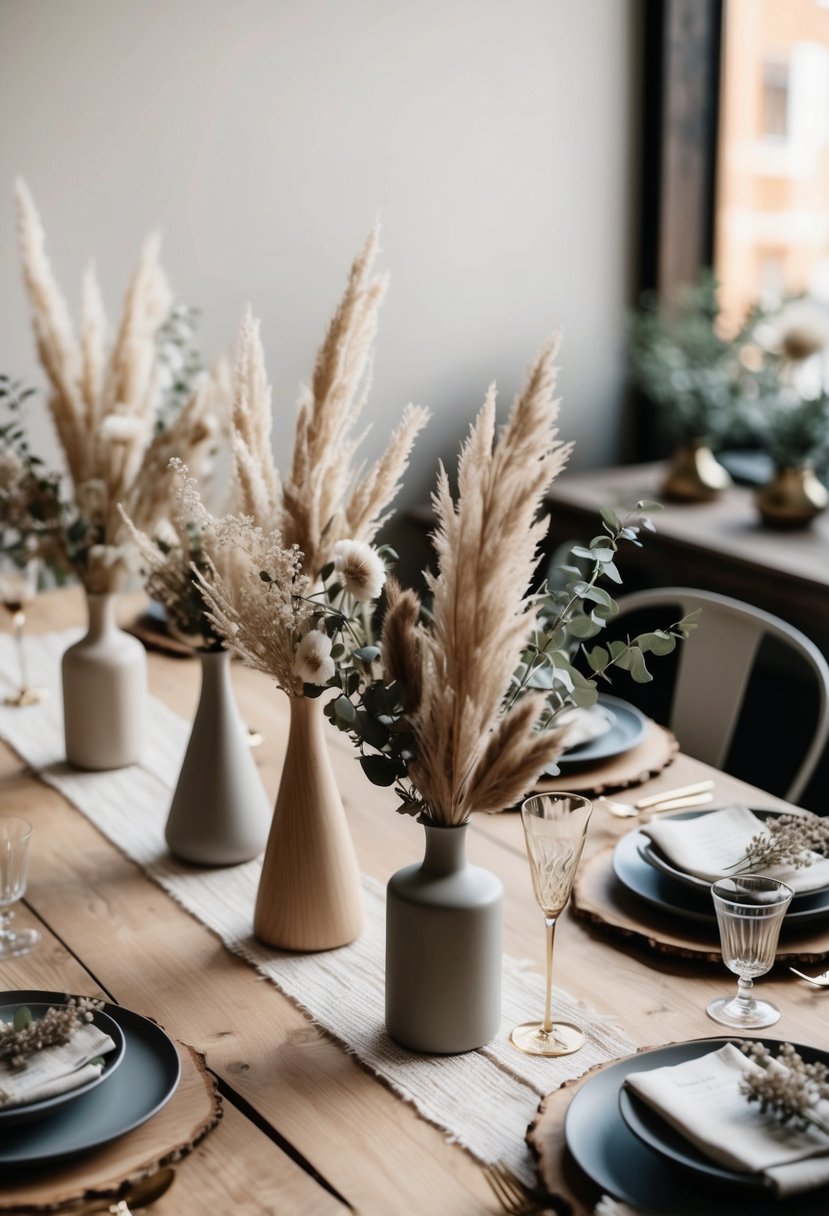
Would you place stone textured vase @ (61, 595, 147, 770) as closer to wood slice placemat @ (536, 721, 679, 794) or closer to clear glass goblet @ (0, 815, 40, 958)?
clear glass goblet @ (0, 815, 40, 958)

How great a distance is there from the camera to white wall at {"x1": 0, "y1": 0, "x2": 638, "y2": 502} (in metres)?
2.92

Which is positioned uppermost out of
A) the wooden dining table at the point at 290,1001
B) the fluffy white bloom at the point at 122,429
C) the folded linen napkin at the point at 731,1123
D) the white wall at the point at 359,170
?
the white wall at the point at 359,170

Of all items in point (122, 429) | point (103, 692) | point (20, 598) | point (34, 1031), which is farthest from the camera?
point (20, 598)

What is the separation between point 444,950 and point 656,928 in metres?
0.32

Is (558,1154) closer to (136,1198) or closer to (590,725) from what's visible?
(136,1198)

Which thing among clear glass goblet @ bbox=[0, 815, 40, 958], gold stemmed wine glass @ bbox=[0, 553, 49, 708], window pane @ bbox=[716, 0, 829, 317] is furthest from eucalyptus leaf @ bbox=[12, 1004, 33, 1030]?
window pane @ bbox=[716, 0, 829, 317]

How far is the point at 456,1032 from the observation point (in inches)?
47.0

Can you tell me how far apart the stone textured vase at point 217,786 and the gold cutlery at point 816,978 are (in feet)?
1.96

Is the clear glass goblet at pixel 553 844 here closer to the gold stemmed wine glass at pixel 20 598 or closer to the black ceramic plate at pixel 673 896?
the black ceramic plate at pixel 673 896

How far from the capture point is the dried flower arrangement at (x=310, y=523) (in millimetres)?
1219

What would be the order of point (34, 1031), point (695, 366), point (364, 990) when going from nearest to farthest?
point (34, 1031) → point (364, 990) → point (695, 366)

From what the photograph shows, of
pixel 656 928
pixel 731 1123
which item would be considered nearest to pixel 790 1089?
pixel 731 1123

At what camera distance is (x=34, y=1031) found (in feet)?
3.61

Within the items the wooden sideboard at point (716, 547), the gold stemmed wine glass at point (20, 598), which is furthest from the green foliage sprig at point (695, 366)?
the gold stemmed wine glass at point (20, 598)
